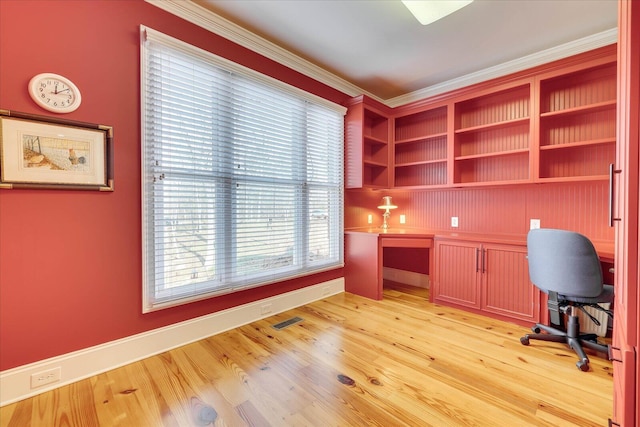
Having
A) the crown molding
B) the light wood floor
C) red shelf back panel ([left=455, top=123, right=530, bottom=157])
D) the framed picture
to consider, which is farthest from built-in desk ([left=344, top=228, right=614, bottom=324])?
the framed picture

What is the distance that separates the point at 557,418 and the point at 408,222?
277 cm

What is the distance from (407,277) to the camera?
160 inches

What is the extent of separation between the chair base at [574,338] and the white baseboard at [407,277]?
1.59 m

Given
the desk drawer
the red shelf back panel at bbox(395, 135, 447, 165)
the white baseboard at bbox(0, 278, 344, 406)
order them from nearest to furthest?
the white baseboard at bbox(0, 278, 344, 406), the desk drawer, the red shelf back panel at bbox(395, 135, 447, 165)

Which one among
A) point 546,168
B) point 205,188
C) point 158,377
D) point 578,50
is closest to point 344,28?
point 205,188

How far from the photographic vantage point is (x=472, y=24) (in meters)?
2.33

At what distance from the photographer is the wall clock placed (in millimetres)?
1561

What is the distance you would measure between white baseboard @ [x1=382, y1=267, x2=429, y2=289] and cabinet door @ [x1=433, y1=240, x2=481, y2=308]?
2.43ft

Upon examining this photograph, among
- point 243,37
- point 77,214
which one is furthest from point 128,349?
point 243,37

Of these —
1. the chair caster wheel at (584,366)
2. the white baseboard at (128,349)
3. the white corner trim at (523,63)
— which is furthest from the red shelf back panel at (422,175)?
the white baseboard at (128,349)

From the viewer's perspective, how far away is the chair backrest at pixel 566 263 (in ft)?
6.28

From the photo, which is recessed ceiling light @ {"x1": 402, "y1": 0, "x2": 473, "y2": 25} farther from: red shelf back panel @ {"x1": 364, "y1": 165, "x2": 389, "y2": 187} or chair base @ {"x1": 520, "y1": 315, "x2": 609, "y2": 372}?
chair base @ {"x1": 520, "y1": 315, "x2": 609, "y2": 372}

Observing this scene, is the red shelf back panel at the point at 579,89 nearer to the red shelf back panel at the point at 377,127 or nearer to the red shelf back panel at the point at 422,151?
the red shelf back panel at the point at 422,151

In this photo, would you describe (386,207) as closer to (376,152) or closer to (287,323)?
(376,152)
